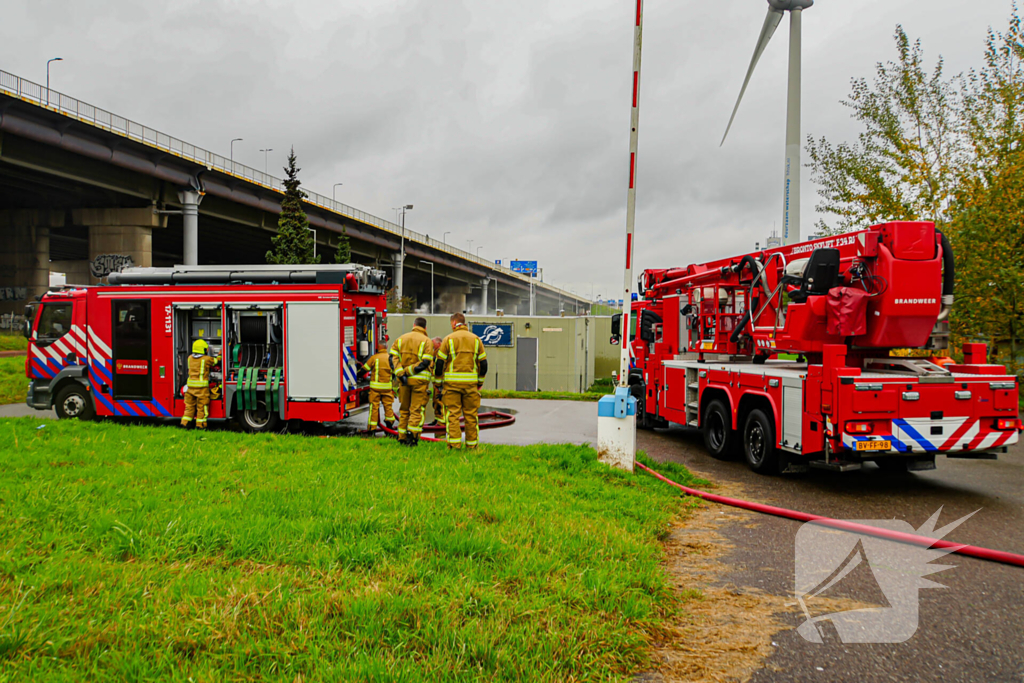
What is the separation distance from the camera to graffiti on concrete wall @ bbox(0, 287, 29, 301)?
133ft

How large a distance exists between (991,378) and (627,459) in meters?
4.31

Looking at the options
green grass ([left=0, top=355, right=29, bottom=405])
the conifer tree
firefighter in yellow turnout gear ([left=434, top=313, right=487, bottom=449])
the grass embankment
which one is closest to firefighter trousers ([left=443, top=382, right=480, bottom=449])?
firefighter in yellow turnout gear ([left=434, top=313, right=487, bottom=449])

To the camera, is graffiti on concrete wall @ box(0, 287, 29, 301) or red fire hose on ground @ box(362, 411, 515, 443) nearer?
red fire hose on ground @ box(362, 411, 515, 443)

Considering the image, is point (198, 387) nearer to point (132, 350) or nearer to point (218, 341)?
point (218, 341)

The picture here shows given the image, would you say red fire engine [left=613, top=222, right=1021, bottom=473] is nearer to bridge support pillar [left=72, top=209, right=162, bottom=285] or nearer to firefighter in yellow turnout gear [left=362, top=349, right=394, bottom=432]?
firefighter in yellow turnout gear [left=362, top=349, right=394, bottom=432]

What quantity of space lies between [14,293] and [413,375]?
42.8 m

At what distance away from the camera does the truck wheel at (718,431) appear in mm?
9961

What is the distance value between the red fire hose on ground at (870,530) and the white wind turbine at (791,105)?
30.9ft

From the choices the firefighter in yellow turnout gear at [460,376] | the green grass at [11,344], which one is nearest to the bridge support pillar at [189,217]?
the green grass at [11,344]

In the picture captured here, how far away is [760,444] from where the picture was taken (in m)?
Answer: 9.08

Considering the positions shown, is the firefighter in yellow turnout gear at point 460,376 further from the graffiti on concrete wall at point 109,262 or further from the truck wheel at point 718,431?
the graffiti on concrete wall at point 109,262

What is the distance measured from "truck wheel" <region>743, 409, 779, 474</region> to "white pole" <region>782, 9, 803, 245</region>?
7.23m

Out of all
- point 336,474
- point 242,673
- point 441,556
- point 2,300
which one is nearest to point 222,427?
point 336,474

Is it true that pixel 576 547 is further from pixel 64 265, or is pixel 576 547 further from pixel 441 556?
pixel 64 265
